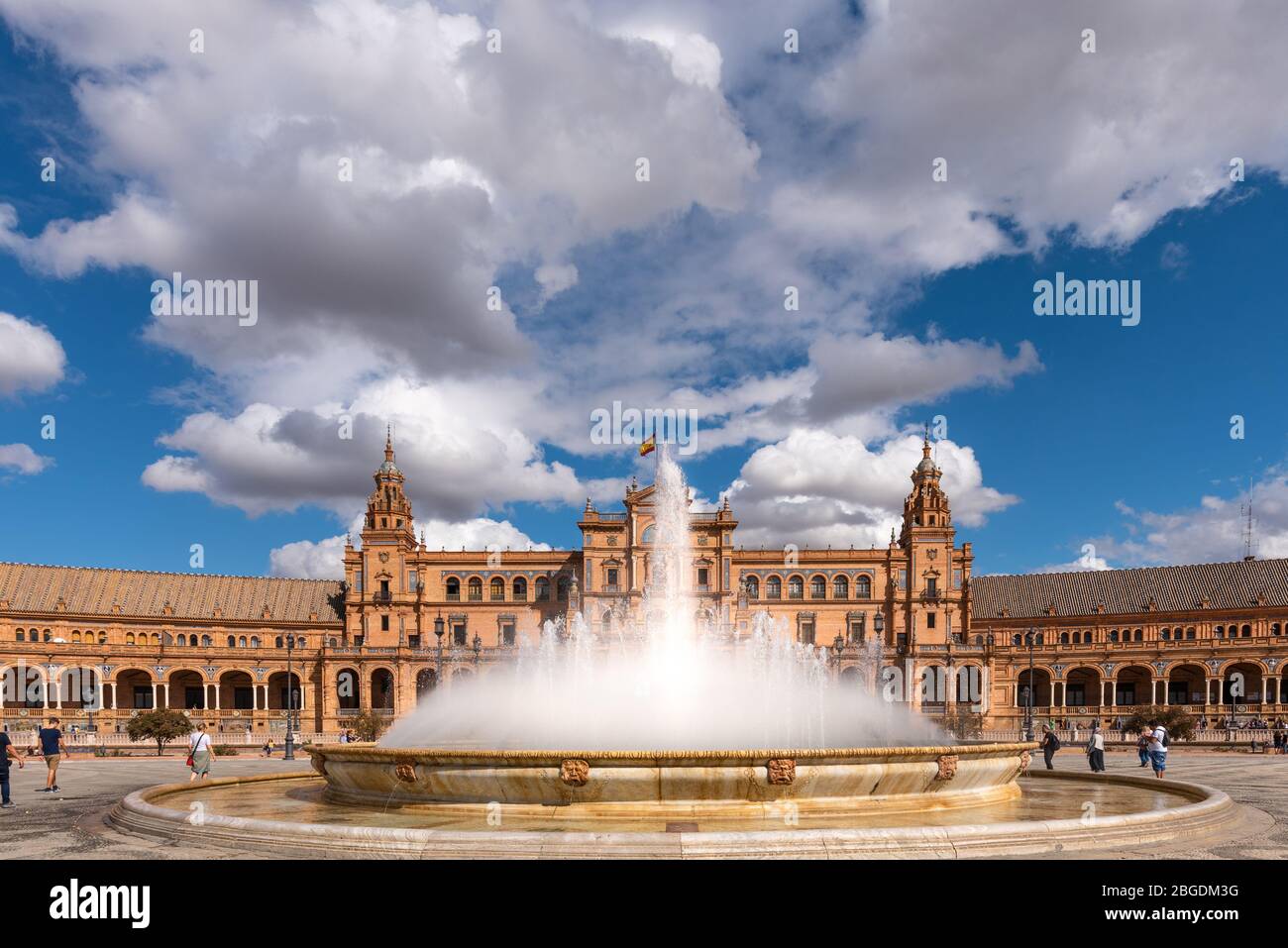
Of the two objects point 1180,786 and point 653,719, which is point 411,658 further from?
point 1180,786

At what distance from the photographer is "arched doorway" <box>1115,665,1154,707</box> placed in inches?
2982

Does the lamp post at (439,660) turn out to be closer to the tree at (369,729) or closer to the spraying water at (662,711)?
the tree at (369,729)

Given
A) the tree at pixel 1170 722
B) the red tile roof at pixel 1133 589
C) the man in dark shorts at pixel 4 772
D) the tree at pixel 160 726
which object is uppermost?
the man in dark shorts at pixel 4 772

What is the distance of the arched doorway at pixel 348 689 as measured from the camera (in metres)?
75.6

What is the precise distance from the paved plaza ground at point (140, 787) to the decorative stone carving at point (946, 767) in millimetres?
2838

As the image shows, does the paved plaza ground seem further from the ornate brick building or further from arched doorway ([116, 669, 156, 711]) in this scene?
arched doorway ([116, 669, 156, 711])

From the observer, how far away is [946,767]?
560 inches

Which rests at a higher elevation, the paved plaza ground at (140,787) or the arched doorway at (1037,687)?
the paved plaza ground at (140,787)

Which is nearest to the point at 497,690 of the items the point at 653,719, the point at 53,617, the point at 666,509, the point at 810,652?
the point at 653,719

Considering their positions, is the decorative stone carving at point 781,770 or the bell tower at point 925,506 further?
the bell tower at point 925,506

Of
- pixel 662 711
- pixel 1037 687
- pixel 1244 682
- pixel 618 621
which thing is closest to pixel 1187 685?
pixel 1244 682

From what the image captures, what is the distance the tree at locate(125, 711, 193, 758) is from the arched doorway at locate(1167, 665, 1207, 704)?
2737 inches

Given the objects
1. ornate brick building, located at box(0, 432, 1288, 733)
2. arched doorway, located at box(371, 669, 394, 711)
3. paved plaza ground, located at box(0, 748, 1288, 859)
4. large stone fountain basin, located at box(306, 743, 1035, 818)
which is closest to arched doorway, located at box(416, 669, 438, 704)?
ornate brick building, located at box(0, 432, 1288, 733)

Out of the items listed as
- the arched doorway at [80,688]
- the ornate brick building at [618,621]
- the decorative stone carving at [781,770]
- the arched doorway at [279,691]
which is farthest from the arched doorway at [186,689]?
the decorative stone carving at [781,770]
